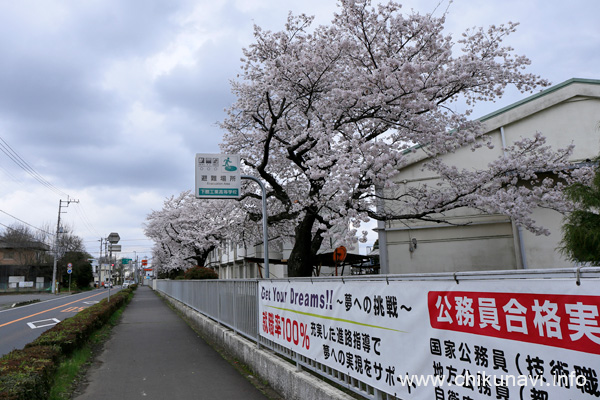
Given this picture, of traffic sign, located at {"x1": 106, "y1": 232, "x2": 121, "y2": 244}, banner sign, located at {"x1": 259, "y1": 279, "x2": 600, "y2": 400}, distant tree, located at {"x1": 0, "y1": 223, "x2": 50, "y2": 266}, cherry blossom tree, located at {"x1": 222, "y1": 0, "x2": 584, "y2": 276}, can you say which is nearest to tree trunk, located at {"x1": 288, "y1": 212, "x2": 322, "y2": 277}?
cherry blossom tree, located at {"x1": 222, "y1": 0, "x2": 584, "y2": 276}

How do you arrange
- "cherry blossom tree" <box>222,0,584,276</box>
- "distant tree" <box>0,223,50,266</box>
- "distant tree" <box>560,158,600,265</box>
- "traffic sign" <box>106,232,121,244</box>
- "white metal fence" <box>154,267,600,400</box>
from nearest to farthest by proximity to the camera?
"white metal fence" <box>154,267,600,400</box> < "distant tree" <box>560,158,600,265</box> < "cherry blossom tree" <box>222,0,584,276</box> < "traffic sign" <box>106,232,121,244</box> < "distant tree" <box>0,223,50,266</box>

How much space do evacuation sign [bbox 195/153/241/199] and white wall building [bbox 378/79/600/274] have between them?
6.32 metres

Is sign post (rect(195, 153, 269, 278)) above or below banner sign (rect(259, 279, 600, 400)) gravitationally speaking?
above

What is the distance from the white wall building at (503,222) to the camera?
13.9 m

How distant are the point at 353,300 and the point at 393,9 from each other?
382 inches

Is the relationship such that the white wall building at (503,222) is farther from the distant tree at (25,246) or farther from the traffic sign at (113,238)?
the distant tree at (25,246)

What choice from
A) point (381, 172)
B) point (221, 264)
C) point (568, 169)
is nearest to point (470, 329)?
point (381, 172)

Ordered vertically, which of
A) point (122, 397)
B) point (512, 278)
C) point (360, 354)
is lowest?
point (122, 397)

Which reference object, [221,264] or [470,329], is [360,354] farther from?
[221,264]

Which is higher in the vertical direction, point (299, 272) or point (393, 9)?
point (393, 9)

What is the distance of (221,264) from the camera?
48344mm

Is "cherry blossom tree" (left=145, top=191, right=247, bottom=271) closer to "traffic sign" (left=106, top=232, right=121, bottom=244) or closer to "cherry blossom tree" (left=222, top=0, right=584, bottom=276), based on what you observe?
"traffic sign" (left=106, top=232, right=121, bottom=244)

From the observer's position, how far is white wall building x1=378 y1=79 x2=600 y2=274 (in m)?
13.9

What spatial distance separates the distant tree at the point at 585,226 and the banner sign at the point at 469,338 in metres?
4.70
